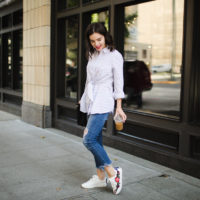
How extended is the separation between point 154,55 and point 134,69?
67 cm

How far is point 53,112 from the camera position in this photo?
800 cm

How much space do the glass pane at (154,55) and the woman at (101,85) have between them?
166cm

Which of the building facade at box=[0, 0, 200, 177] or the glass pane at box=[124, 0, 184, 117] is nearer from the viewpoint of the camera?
the building facade at box=[0, 0, 200, 177]

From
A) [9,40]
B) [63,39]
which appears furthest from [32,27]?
[9,40]

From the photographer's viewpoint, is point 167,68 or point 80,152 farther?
point 80,152

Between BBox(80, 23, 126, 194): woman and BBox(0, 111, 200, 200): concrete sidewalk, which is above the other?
BBox(80, 23, 126, 194): woman

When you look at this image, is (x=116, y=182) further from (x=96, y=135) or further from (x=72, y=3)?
(x=72, y=3)

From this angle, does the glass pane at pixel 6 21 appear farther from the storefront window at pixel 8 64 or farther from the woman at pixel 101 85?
the woman at pixel 101 85

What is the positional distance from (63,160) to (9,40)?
6.88 m

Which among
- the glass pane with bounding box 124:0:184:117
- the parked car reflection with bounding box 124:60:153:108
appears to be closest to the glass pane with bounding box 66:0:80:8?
the glass pane with bounding box 124:0:184:117

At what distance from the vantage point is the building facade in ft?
15.4

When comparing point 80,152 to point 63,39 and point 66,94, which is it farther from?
point 63,39

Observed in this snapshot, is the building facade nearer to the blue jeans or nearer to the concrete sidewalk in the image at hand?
the concrete sidewalk

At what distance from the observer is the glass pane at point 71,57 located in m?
7.47
